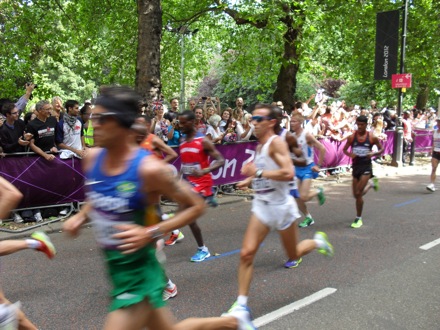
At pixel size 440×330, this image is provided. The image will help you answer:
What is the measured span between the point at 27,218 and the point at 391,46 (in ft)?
43.8

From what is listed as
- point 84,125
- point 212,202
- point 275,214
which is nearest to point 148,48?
point 84,125

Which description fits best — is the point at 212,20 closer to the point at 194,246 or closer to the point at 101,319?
the point at 194,246

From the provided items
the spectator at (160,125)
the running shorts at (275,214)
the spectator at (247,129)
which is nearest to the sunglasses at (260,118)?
the running shorts at (275,214)

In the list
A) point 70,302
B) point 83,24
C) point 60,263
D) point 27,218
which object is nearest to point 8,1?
point 83,24

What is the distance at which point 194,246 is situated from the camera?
252 inches

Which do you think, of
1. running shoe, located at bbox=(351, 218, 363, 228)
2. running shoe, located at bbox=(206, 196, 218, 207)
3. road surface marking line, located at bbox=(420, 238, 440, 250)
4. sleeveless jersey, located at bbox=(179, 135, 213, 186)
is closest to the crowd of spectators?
sleeveless jersey, located at bbox=(179, 135, 213, 186)

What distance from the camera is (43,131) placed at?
25.4 ft

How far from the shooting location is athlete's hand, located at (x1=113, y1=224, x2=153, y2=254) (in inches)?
85.0

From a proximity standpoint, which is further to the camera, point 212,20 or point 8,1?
point 212,20

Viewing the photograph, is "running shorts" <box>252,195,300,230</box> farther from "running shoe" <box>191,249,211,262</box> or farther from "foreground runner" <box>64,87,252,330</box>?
"foreground runner" <box>64,87,252,330</box>

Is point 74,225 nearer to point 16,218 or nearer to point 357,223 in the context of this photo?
point 16,218

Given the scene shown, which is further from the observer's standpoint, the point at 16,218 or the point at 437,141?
the point at 437,141

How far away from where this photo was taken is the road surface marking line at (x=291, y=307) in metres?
3.94

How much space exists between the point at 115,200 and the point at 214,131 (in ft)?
26.1
